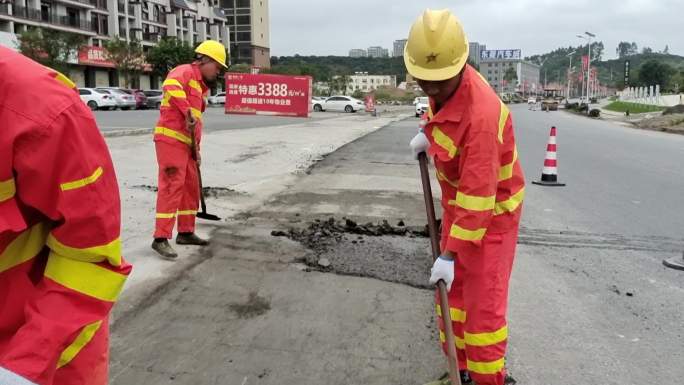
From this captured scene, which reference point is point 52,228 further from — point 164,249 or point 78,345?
point 164,249

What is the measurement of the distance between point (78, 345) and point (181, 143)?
3.84 metres

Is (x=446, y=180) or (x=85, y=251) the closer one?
(x=85, y=251)

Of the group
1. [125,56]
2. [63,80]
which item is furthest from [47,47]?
[63,80]

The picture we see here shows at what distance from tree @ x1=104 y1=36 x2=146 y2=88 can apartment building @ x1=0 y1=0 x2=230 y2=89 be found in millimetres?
1929

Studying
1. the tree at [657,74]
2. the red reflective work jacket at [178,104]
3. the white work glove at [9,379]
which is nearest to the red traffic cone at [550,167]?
the red reflective work jacket at [178,104]

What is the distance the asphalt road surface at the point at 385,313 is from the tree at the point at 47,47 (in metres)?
39.5

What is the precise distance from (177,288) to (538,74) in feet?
547

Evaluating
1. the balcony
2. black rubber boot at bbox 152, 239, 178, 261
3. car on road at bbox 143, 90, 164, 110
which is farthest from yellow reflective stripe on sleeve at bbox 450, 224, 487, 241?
the balcony

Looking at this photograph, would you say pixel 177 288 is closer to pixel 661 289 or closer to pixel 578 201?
pixel 661 289

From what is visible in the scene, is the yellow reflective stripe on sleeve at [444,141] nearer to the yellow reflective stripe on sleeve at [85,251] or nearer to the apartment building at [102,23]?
the yellow reflective stripe on sleeve at [85,251]

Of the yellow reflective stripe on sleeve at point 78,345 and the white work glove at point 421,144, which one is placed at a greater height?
the white work glove at point 421,144

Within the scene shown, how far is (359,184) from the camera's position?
9.01 metres

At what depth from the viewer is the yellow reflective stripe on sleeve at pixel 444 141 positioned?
8.11 ft

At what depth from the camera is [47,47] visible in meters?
41.2
